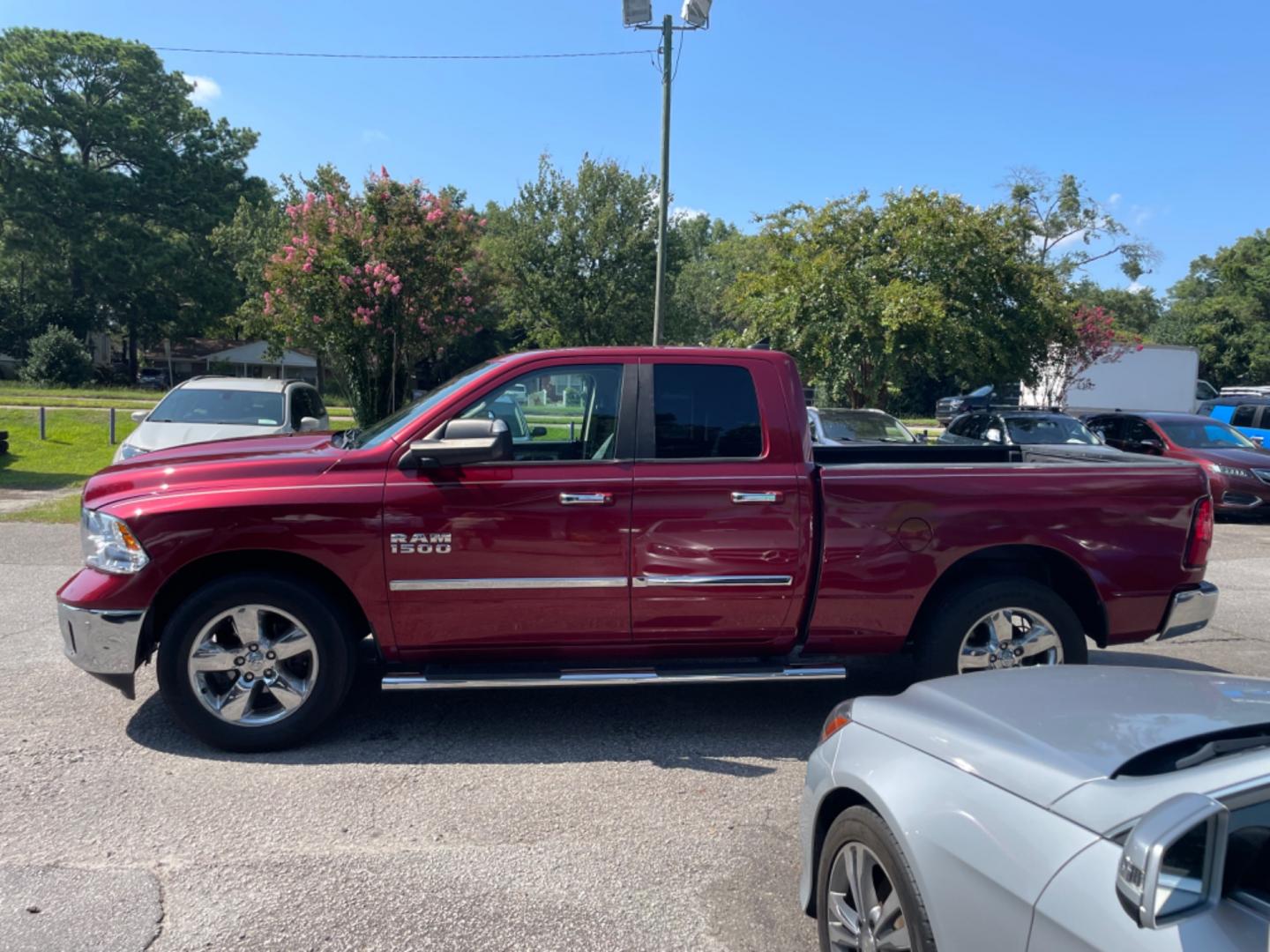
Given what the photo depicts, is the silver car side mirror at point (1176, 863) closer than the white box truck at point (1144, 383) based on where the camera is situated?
Yes

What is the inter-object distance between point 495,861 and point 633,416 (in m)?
2.26

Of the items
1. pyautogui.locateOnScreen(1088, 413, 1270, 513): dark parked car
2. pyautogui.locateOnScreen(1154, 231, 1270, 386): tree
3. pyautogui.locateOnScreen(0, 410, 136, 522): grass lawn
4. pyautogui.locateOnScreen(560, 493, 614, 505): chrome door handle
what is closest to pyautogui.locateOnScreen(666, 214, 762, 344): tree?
pyautogui.locateOnScreen(1088, 413, 1270, 513): dark parked car

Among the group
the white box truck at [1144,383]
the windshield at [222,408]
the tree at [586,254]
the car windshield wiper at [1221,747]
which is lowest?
the car windshield wiper at [1221,747]

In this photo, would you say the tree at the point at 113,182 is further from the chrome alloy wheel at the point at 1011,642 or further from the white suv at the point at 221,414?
the chrome alloy wheel at the point at 1011,642

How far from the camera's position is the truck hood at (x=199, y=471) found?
4469mm

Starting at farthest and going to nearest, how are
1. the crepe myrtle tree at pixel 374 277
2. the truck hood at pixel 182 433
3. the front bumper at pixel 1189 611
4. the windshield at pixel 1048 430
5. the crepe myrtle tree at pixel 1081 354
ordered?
the crepe myrtle tree at pixel 1081 354 → the crepe myrtle tree at pixel 374 277 → the windshield at pixel 1048 430 → the truck hood at pixel 182 433 → the front bumper at pixel 1189 611

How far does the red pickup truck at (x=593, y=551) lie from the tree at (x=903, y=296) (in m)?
10.1

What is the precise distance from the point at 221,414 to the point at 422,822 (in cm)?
851

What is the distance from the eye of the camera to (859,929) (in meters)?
2.55

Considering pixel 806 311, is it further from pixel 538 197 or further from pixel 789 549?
pixel 538 197

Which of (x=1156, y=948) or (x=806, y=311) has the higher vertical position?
(x=806, y=311)

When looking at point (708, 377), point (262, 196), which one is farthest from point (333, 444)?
point (262, 196)

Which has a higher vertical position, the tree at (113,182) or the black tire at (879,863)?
the tree at (113,182)

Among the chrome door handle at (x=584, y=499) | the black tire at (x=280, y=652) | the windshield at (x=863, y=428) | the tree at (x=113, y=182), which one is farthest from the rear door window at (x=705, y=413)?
the tree at (x=113, y=182)
